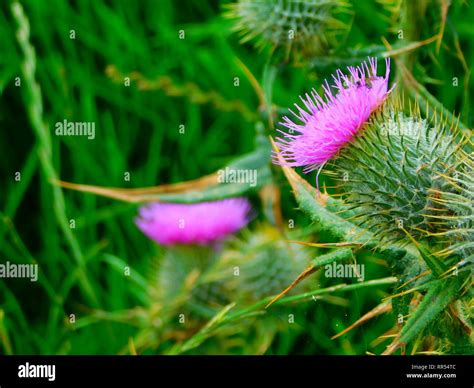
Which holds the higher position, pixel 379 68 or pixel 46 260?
pixel 379 68

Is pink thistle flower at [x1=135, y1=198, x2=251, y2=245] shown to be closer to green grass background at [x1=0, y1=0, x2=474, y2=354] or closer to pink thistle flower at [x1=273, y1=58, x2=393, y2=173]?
green grass background at [x1=0, y1=0, x2=474, y2=354]

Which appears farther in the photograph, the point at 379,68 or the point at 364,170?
the point at 379,68

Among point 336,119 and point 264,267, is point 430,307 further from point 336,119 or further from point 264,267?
point 264,267

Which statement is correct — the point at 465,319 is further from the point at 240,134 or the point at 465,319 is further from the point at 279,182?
the point at 240,134

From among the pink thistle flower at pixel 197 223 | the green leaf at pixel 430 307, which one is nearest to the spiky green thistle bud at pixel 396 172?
the green leaf at pixel 430 307

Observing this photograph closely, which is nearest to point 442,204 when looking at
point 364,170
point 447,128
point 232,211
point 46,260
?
point 364,170
